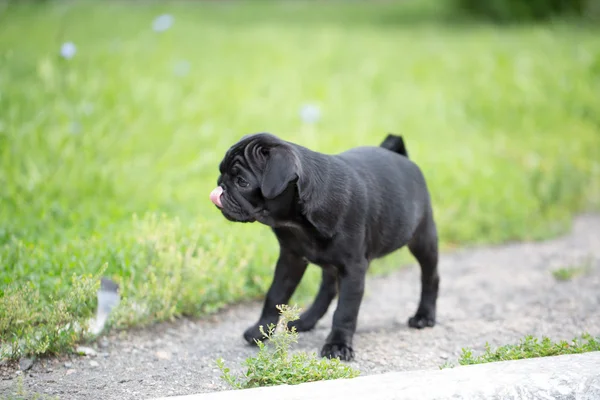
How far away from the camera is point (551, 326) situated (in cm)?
441

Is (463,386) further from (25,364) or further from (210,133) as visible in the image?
(210,133)

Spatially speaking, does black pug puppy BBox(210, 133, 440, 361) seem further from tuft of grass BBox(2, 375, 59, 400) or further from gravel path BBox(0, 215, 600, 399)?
tuft of grass BBox(2, 375, 59, 400)

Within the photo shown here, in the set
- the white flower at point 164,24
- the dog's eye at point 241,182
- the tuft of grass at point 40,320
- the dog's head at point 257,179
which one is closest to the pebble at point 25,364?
the tuft of grass at point 40,320

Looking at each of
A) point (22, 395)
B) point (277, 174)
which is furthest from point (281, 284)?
point (22, 395)

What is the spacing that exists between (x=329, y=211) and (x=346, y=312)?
1.77ft

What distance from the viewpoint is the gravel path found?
3494mm

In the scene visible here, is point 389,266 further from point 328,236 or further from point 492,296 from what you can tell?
point 328,236

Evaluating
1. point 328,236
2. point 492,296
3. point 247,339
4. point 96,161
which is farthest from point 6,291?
point 492,296

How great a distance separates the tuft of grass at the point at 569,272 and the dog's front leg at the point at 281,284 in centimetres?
237

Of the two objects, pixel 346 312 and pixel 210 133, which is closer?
pixel 346 312

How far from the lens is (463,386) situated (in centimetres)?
295

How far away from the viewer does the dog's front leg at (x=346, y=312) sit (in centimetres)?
369

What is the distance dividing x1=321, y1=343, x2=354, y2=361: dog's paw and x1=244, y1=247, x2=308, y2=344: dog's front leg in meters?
0.36

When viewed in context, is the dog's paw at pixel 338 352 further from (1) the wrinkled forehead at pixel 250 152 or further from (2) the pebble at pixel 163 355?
(1) the wrinkled forehead at pixel 250 152
